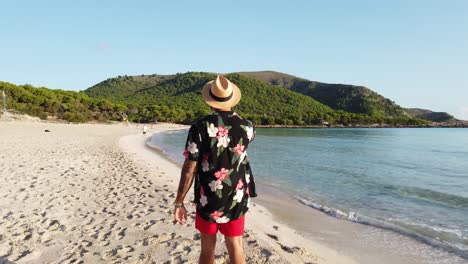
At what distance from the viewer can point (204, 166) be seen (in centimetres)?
274

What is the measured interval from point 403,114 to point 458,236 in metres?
186

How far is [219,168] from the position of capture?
107 inches

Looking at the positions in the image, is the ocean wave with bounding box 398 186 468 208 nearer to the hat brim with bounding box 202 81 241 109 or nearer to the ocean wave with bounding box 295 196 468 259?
the ocean wave with bounding box 295 196 468 259

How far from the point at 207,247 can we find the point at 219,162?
2.51 ft

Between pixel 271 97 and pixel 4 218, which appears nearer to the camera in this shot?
pixel 4 218

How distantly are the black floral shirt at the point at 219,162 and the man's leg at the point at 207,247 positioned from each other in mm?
200

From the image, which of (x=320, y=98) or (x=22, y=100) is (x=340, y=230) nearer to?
(x=22, y=100)

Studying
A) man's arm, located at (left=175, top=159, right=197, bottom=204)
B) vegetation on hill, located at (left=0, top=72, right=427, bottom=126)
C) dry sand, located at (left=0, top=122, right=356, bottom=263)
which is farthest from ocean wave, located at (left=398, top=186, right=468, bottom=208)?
vegetation on hill, located at (left=0, top=72, right=427, bottom=126)

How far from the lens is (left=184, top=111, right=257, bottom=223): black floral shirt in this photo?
267 cm

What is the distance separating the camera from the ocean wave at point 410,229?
615 centimetres

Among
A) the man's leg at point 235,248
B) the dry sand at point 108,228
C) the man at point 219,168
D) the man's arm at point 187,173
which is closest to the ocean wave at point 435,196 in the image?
the dry sand at point 108,228

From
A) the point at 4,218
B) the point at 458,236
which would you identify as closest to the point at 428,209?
the point at 458,236

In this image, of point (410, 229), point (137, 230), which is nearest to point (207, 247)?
point (137, 230)

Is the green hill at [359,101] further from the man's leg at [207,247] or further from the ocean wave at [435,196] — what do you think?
the man's leg at [207,247]
